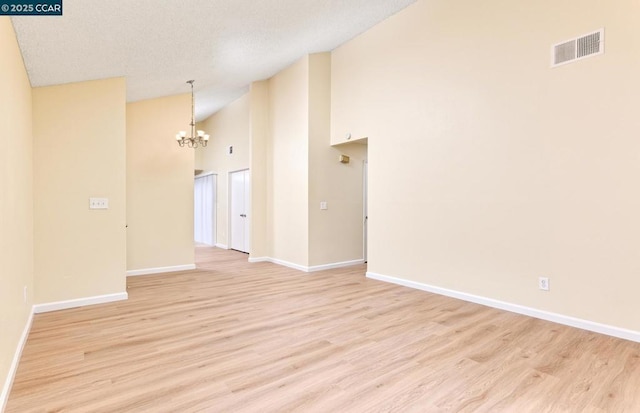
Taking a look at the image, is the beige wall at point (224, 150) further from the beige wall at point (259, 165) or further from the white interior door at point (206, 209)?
the beige wall at point (259, 165)

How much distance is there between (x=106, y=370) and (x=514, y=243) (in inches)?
152

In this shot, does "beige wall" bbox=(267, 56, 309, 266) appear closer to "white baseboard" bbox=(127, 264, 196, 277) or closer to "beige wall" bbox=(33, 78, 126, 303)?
"white baseboard" bbox=(127, 264, 196, 277)

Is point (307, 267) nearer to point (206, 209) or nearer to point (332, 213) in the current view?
point (332, 213)

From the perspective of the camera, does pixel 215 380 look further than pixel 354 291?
No

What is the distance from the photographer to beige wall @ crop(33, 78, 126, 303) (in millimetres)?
3709

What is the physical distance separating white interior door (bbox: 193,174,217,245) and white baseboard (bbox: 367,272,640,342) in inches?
239

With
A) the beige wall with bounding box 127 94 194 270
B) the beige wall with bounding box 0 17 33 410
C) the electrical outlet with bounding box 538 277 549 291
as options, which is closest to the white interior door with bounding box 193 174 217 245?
the beige wall with bounding box 127 94 194 270

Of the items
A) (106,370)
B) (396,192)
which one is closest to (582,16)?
(396,192)

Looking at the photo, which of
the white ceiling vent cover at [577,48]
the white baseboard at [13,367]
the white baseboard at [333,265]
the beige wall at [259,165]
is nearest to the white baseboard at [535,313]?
the white baseboard at [333,265]

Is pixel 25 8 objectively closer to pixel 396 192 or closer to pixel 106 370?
pixel 106 370

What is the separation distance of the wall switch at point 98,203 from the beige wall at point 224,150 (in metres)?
4.00

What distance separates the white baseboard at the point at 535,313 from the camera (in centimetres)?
299

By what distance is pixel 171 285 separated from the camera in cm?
497

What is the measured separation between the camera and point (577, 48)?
10.7ft
